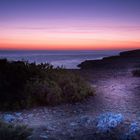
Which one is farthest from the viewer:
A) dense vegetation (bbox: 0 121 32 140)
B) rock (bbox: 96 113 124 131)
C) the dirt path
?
the dirt path

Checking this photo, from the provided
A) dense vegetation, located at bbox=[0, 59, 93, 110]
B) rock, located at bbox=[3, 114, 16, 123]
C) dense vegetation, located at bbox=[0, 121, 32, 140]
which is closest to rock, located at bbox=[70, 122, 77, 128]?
rock, located at bbox=[3, 114, 16, 123]

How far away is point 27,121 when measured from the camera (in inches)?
368

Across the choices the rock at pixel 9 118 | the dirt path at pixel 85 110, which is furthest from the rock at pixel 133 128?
the rock at pixel 9 118

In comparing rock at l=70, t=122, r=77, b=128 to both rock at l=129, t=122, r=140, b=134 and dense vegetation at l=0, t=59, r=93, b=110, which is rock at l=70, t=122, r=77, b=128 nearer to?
rock at l=129, t=122, r=140, b=134

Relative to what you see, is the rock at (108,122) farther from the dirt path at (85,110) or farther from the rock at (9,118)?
the rock at (9,118)

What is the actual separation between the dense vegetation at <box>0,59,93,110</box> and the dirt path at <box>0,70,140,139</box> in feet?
1.14

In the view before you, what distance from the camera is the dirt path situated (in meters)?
8.66

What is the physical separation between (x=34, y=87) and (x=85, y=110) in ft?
5.35

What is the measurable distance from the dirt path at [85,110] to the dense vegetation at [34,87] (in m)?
0.35

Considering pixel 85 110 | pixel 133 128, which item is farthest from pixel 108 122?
pixel 85 110

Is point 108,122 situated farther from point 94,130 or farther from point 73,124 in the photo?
point 73,124

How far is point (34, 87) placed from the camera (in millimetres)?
11000

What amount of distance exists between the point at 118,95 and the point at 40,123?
3.91 metres

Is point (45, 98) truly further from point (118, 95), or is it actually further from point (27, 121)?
point (118, 95)
